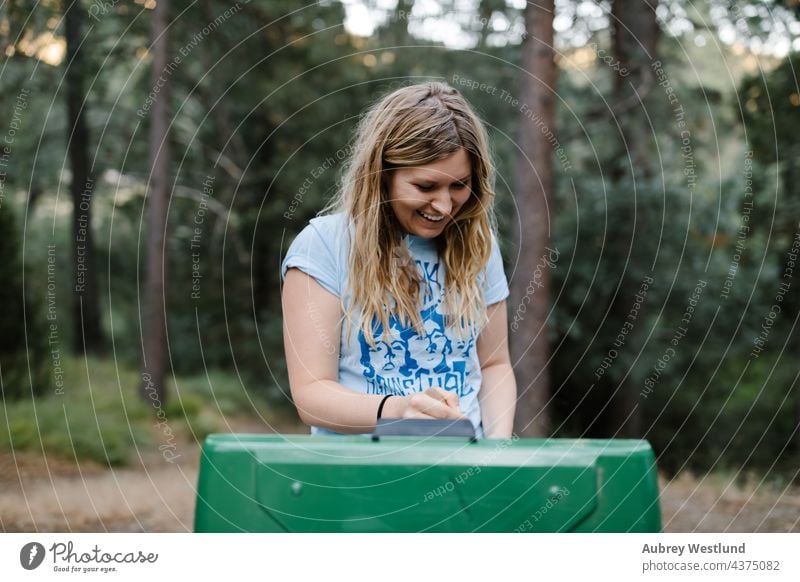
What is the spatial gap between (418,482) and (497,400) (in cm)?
73

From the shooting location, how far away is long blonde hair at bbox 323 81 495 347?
235 centimetres

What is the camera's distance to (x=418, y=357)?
2.42m

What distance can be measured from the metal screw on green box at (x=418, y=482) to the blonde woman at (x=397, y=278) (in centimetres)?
30

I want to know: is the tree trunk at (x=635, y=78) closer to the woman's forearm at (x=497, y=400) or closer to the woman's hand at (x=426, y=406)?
the woman's forearm at (x=497, y=400)

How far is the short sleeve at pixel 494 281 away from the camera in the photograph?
262cm

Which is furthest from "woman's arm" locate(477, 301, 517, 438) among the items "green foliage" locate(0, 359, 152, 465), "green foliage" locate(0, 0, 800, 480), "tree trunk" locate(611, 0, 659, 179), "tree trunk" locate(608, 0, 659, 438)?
"tree trunk" locate(611, 0, 659, 179)

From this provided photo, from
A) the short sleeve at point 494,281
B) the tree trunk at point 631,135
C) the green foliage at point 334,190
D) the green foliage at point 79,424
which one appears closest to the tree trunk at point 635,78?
Answer: the tree trunk at point 631,135

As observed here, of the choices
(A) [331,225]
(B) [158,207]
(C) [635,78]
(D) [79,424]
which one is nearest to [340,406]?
(A) [331,225]

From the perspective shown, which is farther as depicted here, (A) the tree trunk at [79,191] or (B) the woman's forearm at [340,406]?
(A) the tree trunk at [79,191]

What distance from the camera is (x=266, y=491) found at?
189 centimetres

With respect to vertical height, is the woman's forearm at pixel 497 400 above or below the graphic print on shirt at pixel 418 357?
below

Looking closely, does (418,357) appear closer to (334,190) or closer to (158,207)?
(158,207)

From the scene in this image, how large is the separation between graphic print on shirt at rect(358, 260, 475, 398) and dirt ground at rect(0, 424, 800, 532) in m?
2.37

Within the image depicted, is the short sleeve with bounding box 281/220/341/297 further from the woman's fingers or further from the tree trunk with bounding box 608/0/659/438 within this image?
the tree trunk with bounding box 608/0/659/438
